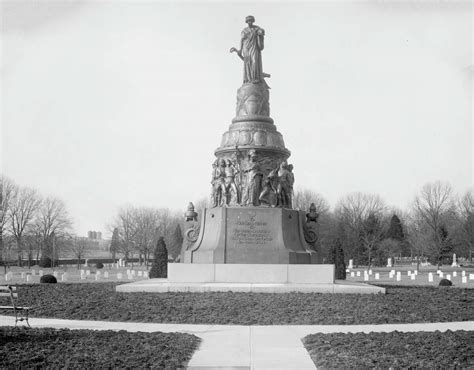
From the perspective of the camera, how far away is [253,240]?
23469 mm

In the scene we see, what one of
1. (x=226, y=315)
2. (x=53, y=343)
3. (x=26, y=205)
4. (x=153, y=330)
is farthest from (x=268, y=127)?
(x=26, y=205)

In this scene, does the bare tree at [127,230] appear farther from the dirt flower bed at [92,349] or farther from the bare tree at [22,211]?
the dirt flower bed at [92,349]

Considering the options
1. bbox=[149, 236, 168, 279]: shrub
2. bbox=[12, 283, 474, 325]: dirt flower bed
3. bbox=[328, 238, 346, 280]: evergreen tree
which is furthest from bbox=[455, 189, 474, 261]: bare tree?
bbox=[12, 283, 474, 325]: dirt flower bed

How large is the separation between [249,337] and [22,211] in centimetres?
7269

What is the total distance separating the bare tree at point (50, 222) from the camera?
273 feet

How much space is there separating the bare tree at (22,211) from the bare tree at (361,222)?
41452mm

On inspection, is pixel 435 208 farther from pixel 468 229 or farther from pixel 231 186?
pixel 231 186

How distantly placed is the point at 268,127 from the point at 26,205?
63096 millimetres

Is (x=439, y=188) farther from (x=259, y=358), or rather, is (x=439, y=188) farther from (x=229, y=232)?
(x=259, y=358)

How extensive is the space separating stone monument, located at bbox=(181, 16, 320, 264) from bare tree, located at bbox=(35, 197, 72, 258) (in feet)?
201

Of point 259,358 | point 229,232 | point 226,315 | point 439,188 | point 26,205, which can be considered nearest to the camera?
point 259,358

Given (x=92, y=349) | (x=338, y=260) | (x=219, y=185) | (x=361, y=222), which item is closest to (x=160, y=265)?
(x=338, y=260)

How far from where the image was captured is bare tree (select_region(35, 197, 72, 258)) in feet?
273

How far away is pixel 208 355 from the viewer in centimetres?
1005
